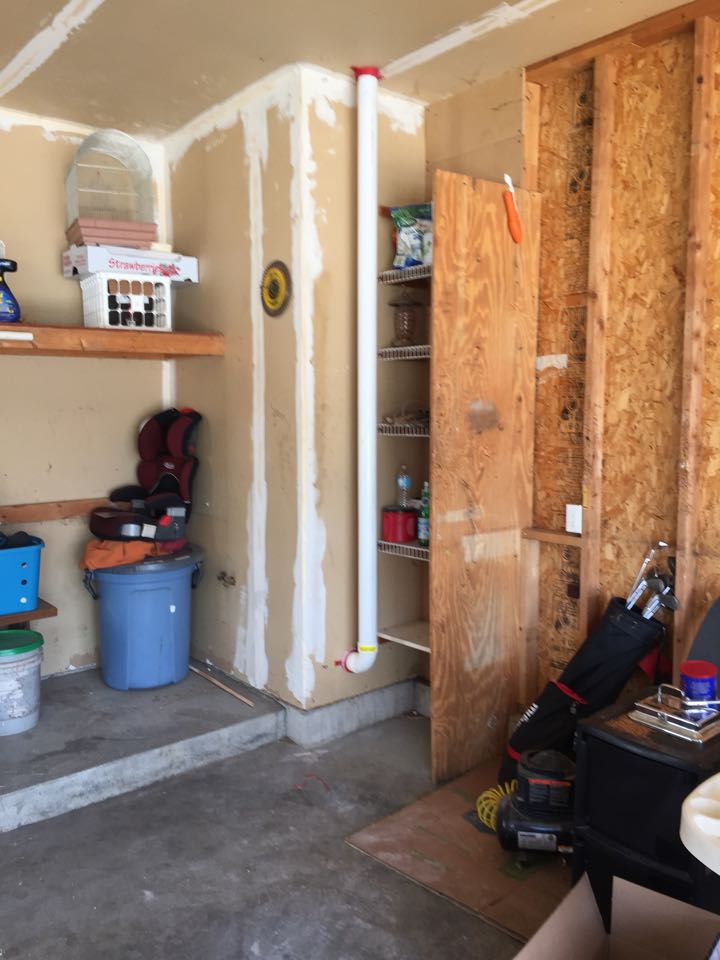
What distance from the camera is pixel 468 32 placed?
264 centimetres

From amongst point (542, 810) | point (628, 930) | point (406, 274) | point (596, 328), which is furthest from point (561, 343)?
point (628, 930)

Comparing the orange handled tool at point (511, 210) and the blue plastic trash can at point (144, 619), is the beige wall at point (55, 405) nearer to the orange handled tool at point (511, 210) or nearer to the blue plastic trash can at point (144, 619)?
the blue plastic trash can at point (144, 619)

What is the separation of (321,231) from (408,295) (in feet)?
1.57

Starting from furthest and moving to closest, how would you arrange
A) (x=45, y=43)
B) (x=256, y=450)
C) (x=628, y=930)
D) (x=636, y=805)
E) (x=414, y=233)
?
(x=256, y=450) → (x=414, y=233) → (x=45, y=43) → (x=636, y=805) → (x=628, y=930)

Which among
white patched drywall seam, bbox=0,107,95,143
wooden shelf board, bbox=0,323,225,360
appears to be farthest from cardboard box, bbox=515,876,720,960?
white patched drywall seam, bbox=0,107,95,143

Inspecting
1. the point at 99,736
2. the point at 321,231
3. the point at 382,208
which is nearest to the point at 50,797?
the point at 99,736

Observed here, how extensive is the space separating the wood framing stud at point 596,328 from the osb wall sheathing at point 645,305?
0.03m

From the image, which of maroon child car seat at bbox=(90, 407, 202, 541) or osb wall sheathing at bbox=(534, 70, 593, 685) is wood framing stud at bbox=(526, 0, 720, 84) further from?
maroon child car seat at bbox=(90, 407, 202, 541)

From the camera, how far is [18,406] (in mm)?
3523

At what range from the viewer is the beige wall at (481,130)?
116 inches

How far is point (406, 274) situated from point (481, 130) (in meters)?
0.67

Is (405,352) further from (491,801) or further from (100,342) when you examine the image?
(491,801)

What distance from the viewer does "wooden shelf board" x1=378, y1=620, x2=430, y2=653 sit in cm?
312

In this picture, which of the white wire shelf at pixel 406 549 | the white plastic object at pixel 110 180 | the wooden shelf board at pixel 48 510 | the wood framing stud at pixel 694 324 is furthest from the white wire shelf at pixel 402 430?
the white plastic object at pixel 110 180
